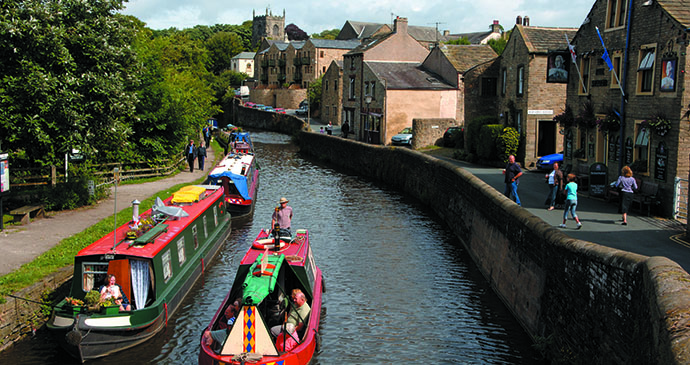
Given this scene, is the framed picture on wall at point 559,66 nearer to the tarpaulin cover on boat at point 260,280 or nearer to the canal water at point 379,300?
the canal water at point 379,300

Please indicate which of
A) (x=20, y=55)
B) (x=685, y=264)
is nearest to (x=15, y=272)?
(x=20, y=55)

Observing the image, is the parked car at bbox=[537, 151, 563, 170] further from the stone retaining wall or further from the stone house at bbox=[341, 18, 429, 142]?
the stone house at bbox=[341, 18, 429, 142]

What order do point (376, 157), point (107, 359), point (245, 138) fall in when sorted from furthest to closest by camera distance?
point (245, 138)
point (376, 157)
point (107, 359)

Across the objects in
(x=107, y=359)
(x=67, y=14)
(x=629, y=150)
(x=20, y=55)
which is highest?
(x=67, y=14)

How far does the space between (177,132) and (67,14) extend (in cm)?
1480

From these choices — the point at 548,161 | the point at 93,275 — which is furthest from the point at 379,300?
the point at 548,161

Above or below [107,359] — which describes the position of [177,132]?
above

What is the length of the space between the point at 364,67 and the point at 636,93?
31.7 meters

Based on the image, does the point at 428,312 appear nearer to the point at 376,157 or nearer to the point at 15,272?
the point at 15,272

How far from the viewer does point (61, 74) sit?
798 inches

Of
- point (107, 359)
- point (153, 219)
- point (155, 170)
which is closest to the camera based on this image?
point (107, 359)

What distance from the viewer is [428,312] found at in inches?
648

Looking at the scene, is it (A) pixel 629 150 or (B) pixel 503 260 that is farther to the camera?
(A) pixel 629 150

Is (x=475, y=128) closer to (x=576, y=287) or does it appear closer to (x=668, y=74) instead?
(x=668, y=74)
